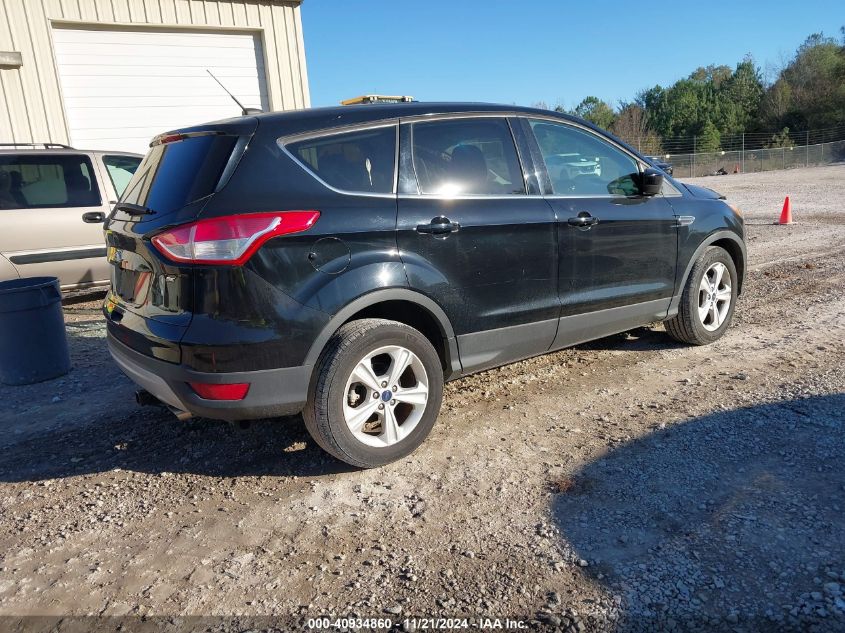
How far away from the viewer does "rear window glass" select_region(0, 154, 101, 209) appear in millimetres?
6754

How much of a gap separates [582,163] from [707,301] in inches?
67.1

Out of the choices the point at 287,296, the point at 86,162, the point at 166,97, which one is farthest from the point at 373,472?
the point at 166,97

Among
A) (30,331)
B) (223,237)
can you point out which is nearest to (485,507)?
(223,237)

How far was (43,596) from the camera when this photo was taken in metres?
2.56

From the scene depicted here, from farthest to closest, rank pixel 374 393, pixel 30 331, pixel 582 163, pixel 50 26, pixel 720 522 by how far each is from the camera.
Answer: pixel 50 26, pixel 30 331, pixel 582 163, pixel 374 393, pixel 720 522

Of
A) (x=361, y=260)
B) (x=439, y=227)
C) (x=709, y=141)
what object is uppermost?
(x=709, y=141)

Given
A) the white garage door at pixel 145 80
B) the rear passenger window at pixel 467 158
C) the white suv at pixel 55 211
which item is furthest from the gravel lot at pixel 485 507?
the white garage door at pixel 145 80

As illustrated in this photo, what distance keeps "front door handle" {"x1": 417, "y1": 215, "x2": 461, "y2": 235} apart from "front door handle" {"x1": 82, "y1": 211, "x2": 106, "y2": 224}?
493 centimetres

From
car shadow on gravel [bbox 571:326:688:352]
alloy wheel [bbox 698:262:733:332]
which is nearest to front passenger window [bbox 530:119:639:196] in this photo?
alloy wheel [bbox 698:262:733:332]

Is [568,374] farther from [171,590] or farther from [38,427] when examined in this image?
[38,427]

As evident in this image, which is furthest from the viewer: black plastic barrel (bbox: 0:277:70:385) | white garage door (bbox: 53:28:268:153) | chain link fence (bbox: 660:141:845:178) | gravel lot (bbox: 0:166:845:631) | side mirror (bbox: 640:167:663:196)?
chain link fence (bbox: 660:141:845:178)

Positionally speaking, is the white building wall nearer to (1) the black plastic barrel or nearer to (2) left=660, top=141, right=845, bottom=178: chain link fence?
(1) the black plastic barrel

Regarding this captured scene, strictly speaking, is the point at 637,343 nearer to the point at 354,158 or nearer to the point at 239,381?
the point at 354,158

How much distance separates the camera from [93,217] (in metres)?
7.04
